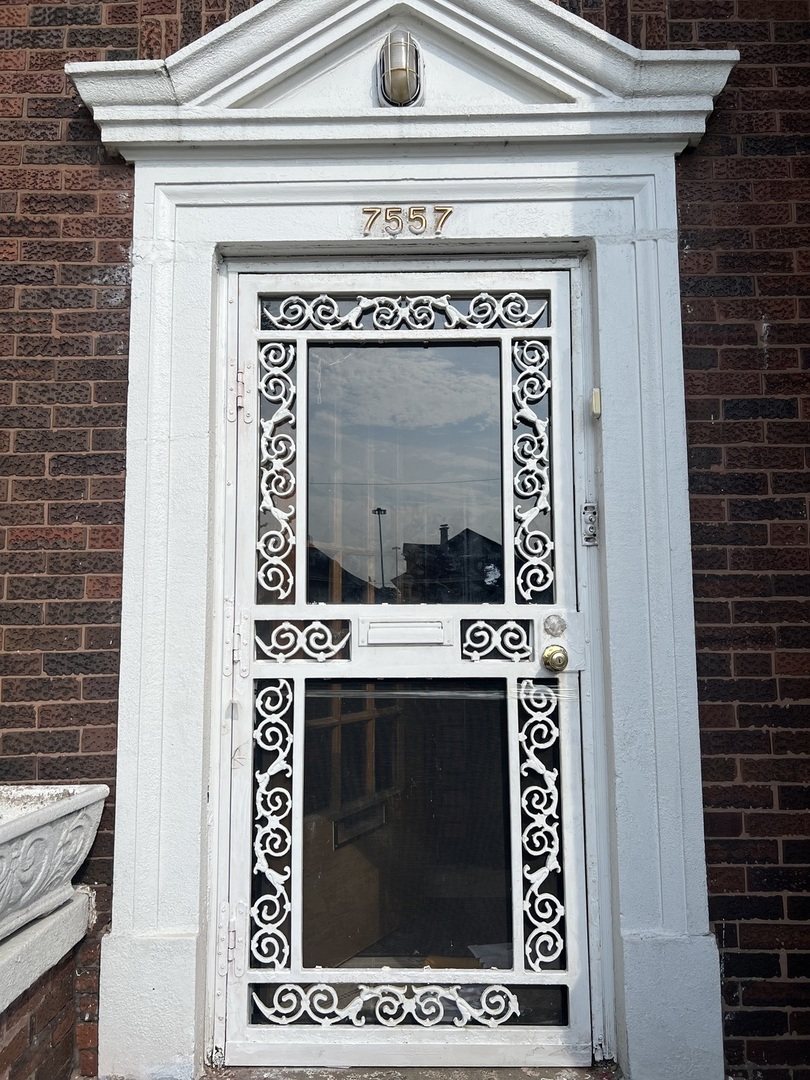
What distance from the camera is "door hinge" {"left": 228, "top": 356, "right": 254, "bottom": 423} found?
2965 millimetres

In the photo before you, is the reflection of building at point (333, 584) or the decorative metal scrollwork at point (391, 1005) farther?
the reflection of building at point (333, 584)

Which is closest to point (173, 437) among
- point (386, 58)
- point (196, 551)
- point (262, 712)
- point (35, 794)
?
point (196, 551)

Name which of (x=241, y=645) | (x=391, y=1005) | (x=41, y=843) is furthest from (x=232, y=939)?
(x=241, y=645)

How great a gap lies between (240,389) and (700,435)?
1.50 meters

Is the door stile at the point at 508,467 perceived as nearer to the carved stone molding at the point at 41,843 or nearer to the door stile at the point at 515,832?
the door stile at the point at 515,832

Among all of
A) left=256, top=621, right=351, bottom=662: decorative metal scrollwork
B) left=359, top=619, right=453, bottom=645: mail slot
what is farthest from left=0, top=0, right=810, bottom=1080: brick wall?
left=359, top=619, right=453, bottom=645: mail slot

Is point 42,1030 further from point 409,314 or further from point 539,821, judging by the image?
point 409,314

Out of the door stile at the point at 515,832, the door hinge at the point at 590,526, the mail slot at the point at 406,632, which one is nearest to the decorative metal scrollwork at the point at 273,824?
the mail slot at the point at 406,632

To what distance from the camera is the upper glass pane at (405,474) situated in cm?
291

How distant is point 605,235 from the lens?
2.89 metres

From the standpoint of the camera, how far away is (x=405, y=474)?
299cm

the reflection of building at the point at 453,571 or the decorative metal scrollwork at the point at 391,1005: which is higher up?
the reflection of building at the point at 453,571

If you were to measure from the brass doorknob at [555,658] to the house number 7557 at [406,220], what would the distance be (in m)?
1.39

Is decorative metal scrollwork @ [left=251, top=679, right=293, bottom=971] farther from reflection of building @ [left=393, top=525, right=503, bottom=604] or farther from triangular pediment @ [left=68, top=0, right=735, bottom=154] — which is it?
triangular pediment @ [left=68, top=0, right=735, bottom=154]
